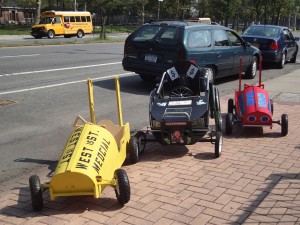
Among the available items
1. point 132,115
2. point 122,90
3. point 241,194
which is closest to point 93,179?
point 241,194

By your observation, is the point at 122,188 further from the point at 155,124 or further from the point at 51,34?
the point at 51,34

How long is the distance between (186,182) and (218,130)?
5.05 feet

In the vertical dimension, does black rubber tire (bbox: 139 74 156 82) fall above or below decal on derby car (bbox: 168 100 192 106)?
below

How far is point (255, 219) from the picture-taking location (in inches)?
167

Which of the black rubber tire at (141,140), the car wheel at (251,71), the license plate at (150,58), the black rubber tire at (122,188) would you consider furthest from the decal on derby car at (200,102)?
the car wheel at (251,71)

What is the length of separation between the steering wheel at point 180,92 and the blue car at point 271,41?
10.3m

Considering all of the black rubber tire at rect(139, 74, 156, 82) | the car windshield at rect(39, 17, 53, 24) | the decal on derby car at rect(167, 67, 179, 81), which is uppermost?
the car windshield at rect(39, 17, 53, 24)

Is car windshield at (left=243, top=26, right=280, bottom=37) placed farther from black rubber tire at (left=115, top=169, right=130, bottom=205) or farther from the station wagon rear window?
black rubber tire at (left=115, top=169, right=130, bottom=205)

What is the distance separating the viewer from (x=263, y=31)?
17047 millimetres

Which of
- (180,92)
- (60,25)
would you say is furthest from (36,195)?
(60,25)

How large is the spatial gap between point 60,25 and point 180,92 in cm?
3424

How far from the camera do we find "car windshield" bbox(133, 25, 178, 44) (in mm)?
10758

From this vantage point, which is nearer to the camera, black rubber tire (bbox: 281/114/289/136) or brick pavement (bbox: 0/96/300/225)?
brick pavement (bbox: 0/96/300/225)

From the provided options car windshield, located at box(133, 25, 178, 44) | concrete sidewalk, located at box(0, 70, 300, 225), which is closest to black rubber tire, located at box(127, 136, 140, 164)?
concrete sidewalk, located at box(0, 70, 300, 225)
